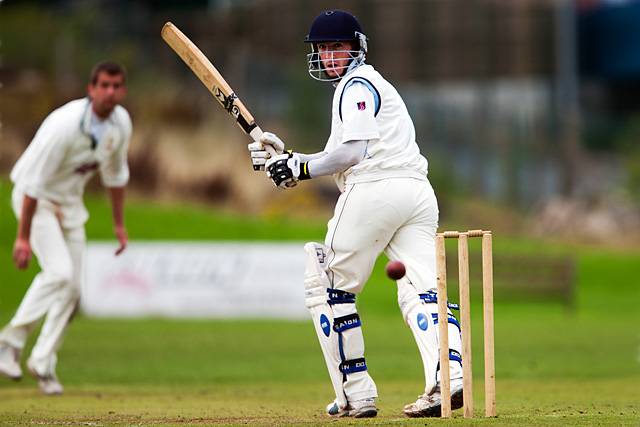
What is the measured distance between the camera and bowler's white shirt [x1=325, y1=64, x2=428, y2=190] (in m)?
5.80

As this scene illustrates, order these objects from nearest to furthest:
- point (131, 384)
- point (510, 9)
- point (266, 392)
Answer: point (266, 392), point (131, 384), point (510, 9)

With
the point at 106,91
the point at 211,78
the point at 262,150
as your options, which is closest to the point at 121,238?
the point at 106,91

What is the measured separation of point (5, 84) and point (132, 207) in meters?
3.50

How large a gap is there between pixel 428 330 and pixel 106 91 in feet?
10.1

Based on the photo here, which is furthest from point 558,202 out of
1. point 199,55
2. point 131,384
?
point 199,55

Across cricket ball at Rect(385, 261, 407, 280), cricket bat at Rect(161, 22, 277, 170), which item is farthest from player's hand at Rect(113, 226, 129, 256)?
cricket ball at Rect(385, 261, 407, 280)

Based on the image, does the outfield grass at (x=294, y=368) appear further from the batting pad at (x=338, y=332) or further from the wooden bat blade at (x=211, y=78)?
the wooden bat blade at (x=211, y=78)

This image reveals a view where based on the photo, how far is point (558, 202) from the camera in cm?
2447

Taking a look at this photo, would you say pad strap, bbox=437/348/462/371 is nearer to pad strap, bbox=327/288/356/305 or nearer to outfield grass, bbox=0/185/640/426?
outfield grass, bbox=0/185/640/426

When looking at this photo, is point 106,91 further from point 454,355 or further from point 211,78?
point 454,355

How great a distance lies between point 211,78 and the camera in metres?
6.47

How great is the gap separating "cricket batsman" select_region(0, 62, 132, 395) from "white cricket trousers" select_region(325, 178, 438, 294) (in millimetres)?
2617

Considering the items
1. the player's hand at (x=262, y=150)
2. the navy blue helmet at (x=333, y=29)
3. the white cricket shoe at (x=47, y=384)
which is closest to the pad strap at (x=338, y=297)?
the player's hand at (x=262, y=150)

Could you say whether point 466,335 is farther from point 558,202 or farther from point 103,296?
point 558,202
